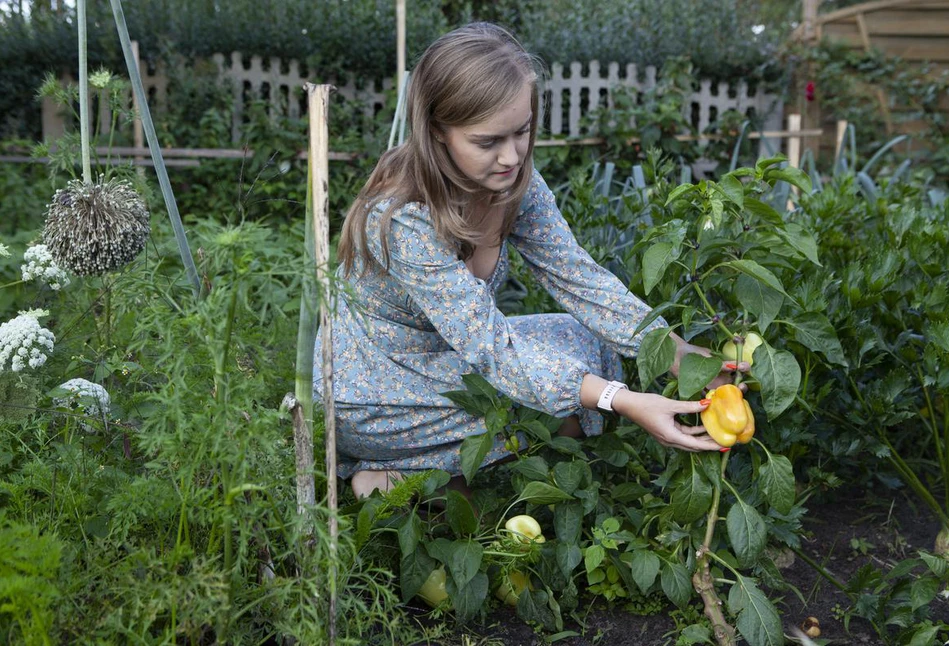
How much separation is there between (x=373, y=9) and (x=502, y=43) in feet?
16.9

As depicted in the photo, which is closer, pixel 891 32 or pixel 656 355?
pixel 656 355

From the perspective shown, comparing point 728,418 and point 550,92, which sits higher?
point 550,92

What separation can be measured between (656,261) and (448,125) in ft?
1.80

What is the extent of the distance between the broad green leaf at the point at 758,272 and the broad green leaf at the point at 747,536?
1.34 ft

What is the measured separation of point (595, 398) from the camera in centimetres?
179

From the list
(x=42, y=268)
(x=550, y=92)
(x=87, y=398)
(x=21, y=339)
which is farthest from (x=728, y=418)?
(x=550, y=92)

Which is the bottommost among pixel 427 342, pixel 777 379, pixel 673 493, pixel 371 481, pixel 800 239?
pixel 371 481

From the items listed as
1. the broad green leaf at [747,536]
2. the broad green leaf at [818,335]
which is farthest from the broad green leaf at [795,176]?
the broad green leaf at [747,536]

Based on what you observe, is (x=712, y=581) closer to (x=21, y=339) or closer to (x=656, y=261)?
(x=656, y=261)

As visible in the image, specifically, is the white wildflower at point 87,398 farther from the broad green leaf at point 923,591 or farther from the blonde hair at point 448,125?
the broad green leaf at point 923,591

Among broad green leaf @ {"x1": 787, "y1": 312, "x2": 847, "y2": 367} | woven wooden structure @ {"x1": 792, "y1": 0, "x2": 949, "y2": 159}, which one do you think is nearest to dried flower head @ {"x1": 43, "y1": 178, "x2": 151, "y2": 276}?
broad green leaf @ {"x1": 787, "y1": 312, "x2": 847, "y2": 367}

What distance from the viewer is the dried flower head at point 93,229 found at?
6.06 ft

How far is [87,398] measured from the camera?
1.86 m

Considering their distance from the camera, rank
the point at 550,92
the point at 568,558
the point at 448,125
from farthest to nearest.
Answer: the point at 550,92 < the point at 448,125 < the point at 568,558
